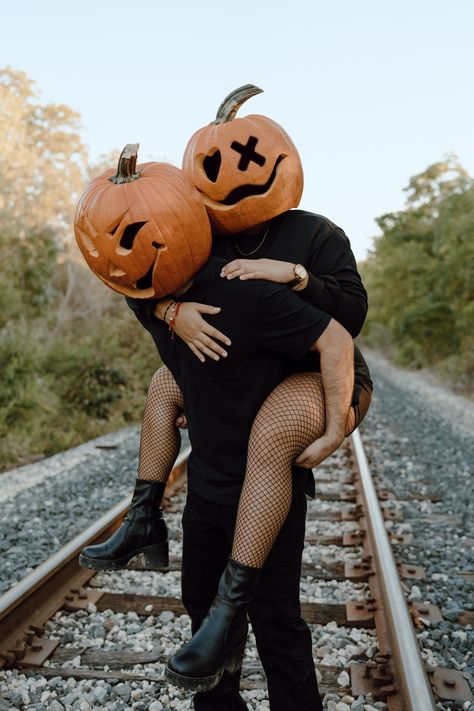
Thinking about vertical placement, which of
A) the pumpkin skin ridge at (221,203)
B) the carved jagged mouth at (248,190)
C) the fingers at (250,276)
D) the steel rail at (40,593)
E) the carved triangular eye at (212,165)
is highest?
the carved triangular eye at (212,165)

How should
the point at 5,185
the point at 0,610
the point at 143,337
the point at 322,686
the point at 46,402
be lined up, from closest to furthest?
the point at 322,686, the point at 0,610, the point at 46,402, the point at 143,337, the point at 5,185

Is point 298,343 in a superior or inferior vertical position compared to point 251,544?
superior

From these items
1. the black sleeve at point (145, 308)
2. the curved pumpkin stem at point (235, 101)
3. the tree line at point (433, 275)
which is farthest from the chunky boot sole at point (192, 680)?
the tree line at point (433, 275)

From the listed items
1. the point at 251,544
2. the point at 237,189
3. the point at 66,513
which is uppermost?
the point at 237,189

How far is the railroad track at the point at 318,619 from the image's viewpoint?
316 centimetres

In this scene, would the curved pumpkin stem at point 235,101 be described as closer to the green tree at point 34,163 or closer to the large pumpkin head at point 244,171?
the large pumpkin head at point 244,171

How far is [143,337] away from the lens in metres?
17.3

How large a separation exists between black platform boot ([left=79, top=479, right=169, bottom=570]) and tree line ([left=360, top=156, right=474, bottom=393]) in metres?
16.8

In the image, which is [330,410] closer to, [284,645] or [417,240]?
[284,645]

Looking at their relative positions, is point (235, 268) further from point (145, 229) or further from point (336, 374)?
point (336, 374)

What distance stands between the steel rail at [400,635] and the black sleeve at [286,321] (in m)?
1.58

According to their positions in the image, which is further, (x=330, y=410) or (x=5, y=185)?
(x=5, y=185)

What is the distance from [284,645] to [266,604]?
16cm

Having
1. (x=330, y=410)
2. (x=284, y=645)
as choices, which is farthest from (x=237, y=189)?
(x=284, y=645)
